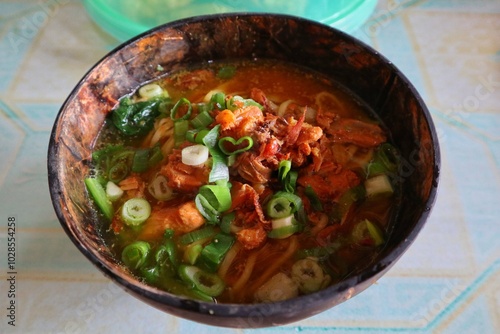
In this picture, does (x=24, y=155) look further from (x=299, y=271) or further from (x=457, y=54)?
(x=457, y=54)

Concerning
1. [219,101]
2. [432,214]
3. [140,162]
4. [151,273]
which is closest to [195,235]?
[151,273]

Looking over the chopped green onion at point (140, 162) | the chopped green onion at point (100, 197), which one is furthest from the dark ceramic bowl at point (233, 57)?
the chopped green onion at point (140, 162)

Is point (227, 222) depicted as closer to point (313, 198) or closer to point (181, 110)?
point (313, 198)

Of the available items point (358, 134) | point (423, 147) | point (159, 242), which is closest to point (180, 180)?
point (159, 242)

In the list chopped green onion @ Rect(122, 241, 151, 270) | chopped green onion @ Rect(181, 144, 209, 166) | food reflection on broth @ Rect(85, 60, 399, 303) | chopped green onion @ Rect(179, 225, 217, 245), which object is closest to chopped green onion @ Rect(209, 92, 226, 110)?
food reflection on broth @ Rect(85, 60, 399, 303)

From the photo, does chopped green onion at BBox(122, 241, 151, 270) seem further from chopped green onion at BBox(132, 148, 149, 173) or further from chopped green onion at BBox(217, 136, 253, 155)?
chopped green onion at BBox(217, 136, 253, 155)

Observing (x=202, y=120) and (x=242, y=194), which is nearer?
(x=242, y=194)
